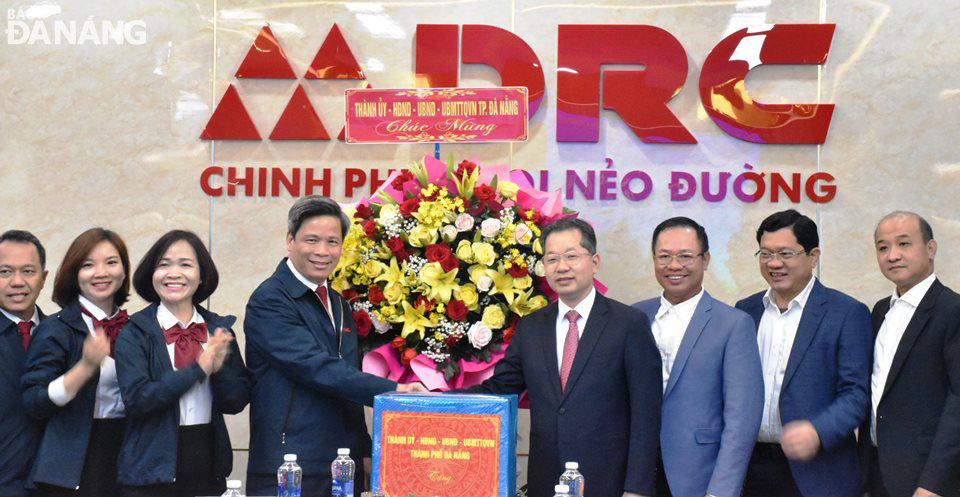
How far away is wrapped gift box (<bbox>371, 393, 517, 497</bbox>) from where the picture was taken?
9.23 ft

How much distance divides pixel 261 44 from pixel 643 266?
2174mm

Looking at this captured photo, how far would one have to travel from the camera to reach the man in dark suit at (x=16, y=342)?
11.7 ft

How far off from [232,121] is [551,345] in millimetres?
2445

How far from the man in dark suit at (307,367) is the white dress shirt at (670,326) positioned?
830mm

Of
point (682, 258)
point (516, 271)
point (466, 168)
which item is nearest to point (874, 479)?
point (682, 258)

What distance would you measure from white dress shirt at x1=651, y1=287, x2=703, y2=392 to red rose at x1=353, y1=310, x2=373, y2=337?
1.02 metres

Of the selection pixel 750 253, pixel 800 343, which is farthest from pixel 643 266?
pixel 800 343

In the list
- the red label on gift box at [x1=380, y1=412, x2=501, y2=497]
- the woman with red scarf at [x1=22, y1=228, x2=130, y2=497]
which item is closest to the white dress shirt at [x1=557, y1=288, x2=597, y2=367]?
the red label on gift box at [x1=380, y1=412, x2=501, y2=497]

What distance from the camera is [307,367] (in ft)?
11.1

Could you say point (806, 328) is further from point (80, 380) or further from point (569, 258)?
point (80, 380)

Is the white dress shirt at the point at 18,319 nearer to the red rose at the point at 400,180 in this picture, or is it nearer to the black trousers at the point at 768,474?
the red rose at the point at 400,180


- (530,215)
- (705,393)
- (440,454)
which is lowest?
(440,454)

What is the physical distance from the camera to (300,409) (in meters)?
3.45

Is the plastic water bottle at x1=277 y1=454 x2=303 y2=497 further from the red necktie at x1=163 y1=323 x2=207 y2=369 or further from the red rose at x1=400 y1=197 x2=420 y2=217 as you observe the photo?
the red rose at x1=400 y1=197 x2=420 y2=217
